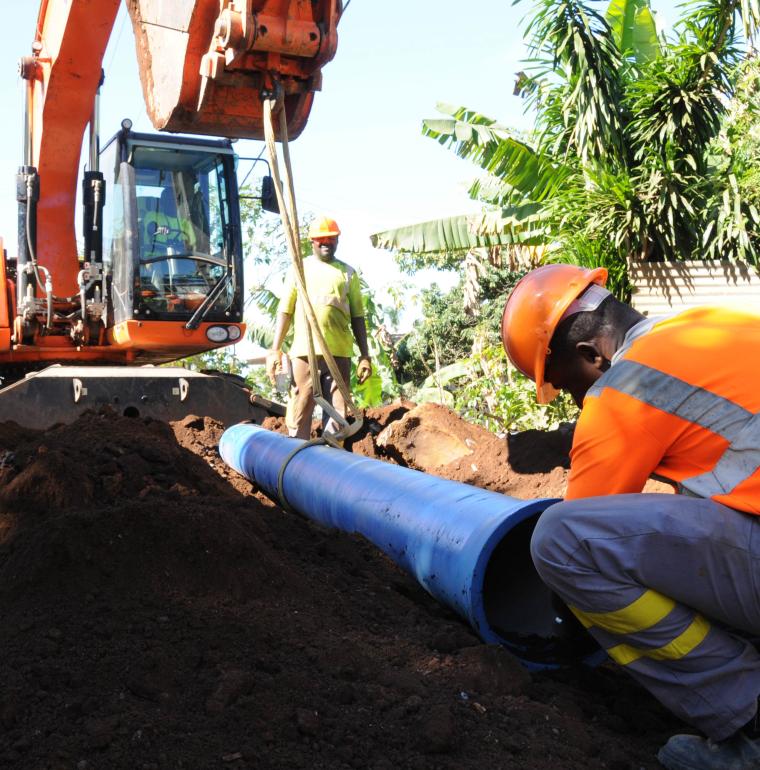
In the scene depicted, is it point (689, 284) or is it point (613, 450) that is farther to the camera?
point (689, 284)

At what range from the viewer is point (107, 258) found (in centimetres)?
799

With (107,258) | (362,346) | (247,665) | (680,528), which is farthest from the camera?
(107,258)

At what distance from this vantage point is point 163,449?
5.35 metres

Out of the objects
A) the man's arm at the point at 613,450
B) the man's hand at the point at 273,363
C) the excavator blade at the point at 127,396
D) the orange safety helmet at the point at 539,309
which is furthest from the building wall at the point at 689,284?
the man's arm at the point at 613,450

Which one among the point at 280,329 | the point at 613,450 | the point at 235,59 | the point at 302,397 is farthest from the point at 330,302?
the point at 613,450

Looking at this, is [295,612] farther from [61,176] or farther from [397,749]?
[61,176]

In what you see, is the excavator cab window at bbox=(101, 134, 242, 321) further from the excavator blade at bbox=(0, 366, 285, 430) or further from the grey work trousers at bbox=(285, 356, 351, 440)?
the grey work trousers at bbox=(285, 356, 351, 440)

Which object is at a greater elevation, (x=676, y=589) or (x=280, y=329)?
(x=280, y=329)

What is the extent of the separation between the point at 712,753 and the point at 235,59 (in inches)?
120

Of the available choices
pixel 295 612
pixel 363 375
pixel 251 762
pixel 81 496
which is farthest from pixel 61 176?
pixel 251 762

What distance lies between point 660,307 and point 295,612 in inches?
378

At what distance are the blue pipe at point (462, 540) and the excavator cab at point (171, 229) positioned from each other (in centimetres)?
343

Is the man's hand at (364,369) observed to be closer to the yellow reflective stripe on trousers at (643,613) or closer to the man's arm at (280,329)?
the man's arm at (280,329)

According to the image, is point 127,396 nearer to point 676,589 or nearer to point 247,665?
point 247,665
